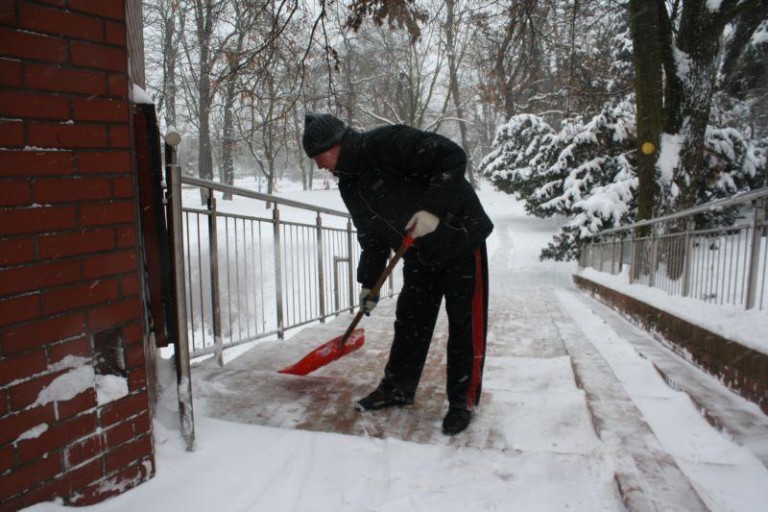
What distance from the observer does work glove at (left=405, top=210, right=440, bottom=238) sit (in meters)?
2.25

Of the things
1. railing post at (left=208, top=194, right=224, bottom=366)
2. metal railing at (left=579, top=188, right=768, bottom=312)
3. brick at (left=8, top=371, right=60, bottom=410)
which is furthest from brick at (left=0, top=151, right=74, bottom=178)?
metal railing at (left=579, top=188, right=768, bottom=312)

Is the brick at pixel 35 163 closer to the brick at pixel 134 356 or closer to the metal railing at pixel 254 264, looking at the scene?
the metal railing at pixel 254 264

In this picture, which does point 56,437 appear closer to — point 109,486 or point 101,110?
point 109,486

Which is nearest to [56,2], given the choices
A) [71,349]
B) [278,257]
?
[71,349]

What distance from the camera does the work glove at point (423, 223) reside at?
2.25 metres

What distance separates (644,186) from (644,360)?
18.1 feet

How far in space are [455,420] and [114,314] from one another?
59.4 inches

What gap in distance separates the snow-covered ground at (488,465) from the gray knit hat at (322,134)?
133 centimetres

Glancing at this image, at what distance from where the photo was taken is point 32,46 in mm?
1461

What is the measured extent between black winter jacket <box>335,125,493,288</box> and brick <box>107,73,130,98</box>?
3.23ft

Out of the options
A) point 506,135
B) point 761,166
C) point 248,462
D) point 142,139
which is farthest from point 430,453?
point 506,135

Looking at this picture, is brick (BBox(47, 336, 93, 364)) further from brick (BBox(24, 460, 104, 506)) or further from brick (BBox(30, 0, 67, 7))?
brick (BBox(30, 0, 67, 7))

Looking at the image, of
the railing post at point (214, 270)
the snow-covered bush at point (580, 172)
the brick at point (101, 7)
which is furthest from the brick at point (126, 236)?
the snow-covered bush at point (580, 172)

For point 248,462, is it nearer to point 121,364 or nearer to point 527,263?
point 121,364
